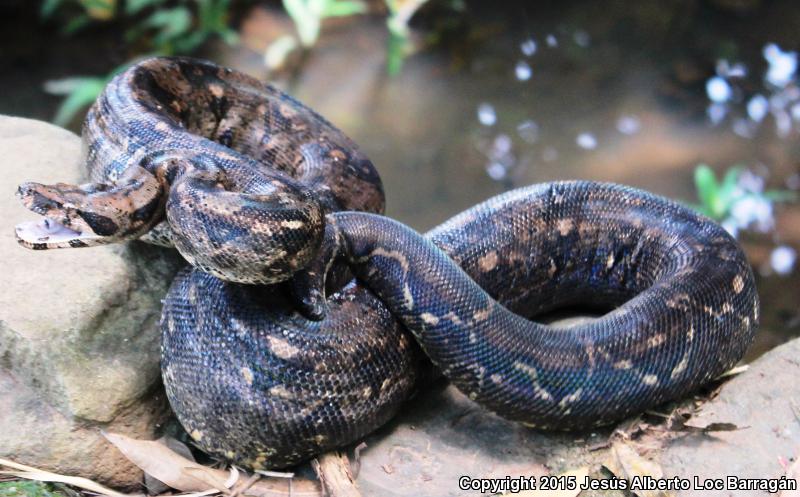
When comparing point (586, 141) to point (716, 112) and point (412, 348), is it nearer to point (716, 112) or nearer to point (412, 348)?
point (716, 112)

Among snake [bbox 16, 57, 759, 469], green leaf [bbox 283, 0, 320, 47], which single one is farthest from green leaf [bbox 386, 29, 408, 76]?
snake [bbox 16, 57, 759, 469]

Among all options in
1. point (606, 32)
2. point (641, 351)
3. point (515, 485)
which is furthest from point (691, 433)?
point (606, 32)

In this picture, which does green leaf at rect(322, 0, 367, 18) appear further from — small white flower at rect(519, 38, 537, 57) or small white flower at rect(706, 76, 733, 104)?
small white flower at rect(706, 76, 733, 104)

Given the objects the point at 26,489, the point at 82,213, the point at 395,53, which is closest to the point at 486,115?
the point at 395,53

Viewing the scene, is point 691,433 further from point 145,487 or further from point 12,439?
point 12,439

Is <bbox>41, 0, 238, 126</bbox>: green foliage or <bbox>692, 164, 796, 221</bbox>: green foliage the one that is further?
<bbox>41, 0, 238, 126</bbox>: green foliage
